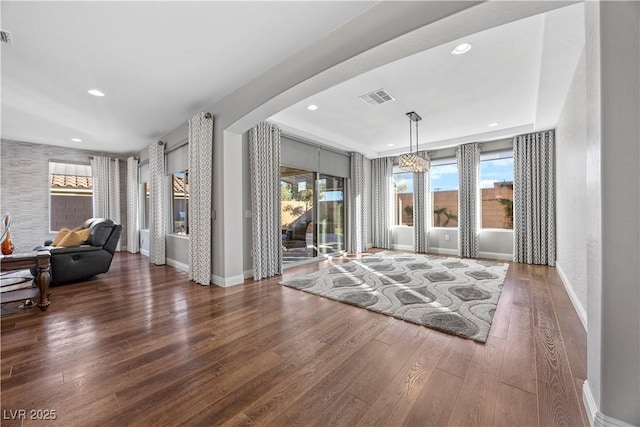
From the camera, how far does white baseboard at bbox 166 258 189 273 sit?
4.66 metres

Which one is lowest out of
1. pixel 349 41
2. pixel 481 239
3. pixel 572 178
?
pixel 481 239

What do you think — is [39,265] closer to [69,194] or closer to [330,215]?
[330,215]

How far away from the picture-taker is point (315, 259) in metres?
5.50

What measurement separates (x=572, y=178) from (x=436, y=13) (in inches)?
113

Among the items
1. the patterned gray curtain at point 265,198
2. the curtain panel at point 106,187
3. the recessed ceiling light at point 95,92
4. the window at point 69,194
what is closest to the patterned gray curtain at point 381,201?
the patterned gray curtain at point 265,198

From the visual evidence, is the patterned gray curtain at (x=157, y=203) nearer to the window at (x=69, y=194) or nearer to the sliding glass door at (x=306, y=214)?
the sliding glass door at (x=306, y=214)

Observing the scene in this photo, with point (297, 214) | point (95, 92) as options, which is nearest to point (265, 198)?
point (297, 214)

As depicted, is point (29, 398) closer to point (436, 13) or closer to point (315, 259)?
point (436, 13)

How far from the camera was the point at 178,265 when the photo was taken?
193 inches

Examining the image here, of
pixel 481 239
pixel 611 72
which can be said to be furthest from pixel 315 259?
pixel 611 72

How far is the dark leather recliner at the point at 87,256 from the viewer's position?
11.9 ft

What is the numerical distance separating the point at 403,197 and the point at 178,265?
580 centimetres

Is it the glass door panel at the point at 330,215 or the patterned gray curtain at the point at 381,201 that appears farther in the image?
the patterned gray curtain at the point at 381,201

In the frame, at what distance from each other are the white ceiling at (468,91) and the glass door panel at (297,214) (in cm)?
87
